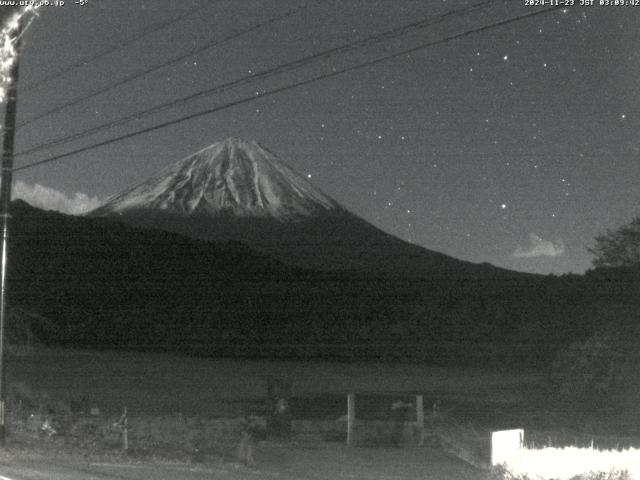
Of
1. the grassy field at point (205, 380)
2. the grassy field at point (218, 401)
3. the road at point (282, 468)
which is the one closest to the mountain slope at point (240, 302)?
the grassy field at point (205, 380)

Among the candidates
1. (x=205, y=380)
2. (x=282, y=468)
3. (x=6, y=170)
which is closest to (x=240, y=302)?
(x=205, y=380)

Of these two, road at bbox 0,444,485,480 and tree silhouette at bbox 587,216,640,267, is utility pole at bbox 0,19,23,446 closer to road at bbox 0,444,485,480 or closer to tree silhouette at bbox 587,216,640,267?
road at bbox 0,444,485,480

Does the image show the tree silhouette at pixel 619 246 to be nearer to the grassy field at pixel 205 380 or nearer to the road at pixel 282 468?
the grassy field at pixel 205 380

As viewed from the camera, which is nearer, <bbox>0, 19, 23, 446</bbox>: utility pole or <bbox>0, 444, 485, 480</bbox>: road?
<bbox>0, 444, 485, 480</bbox>: road

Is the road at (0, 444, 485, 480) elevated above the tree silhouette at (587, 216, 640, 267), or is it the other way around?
the tree silhouette at (587, 216, 640, 267)

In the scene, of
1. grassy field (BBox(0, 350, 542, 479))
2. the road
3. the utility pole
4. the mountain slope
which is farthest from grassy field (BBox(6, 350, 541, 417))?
the road

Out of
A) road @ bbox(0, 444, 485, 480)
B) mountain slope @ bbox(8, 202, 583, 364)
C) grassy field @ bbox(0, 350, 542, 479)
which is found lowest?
road @ bbox(0, 444, 485, 480)

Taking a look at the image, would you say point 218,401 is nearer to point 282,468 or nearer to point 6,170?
point 6,170
